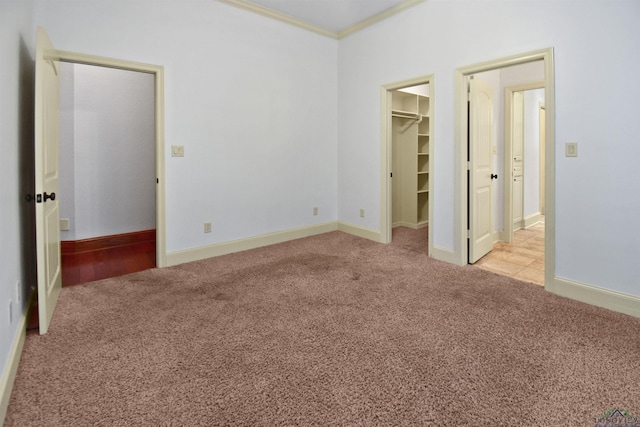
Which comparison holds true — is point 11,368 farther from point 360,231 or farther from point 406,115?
point 406,115

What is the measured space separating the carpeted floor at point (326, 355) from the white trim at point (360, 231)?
57.2 inches

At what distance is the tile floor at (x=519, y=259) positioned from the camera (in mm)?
3346

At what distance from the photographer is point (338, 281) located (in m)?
3.13

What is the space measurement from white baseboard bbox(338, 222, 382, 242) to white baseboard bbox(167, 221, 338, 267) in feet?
0.45

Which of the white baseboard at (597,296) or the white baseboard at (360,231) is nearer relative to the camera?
the white baseboard at (597,296)

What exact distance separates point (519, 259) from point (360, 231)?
1.95m

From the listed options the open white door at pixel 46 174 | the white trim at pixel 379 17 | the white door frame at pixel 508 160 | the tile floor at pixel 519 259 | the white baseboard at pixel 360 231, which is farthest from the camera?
the white baseboard at pixel 360 231

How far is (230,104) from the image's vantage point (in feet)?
13.0

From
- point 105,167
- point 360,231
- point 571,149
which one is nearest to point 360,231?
point 360,231

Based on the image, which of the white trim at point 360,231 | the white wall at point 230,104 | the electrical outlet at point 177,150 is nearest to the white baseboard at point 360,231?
the white trim at point 360,231

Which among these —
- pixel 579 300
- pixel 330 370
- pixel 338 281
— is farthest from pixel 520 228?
pixel 330 370

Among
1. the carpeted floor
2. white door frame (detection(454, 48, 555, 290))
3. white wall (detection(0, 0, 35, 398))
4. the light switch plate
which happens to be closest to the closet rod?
white door frame (detection(454, 48, 555, 290))

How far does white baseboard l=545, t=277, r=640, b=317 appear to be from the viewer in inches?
96.7

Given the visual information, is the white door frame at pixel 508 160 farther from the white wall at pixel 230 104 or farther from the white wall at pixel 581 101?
the white wall at pixel 230 104
